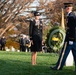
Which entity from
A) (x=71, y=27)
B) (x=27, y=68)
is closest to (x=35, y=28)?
(x=27, y=68)

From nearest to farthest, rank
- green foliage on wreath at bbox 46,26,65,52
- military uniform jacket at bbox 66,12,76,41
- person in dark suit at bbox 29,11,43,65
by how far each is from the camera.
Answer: military uniform jacket at bbox 66,12,76,41 < person in dark suit at bbox 29,11,43,65 < green foliage on wreath at bbox 46,26,65,52

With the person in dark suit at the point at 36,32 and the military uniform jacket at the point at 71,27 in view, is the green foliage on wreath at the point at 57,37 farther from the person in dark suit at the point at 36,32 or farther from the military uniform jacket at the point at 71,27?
the military uniform jacket at the point at 71,27

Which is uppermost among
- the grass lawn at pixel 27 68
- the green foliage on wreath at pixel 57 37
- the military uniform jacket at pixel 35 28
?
the military uniform jacket at pixel 35 28

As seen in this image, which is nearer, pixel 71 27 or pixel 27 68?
pixel 71 27

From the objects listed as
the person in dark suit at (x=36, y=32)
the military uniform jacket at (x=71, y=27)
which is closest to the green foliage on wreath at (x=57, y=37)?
the person in dark suit at (x=36, y=32)

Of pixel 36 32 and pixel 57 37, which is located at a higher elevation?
pixel 36 32

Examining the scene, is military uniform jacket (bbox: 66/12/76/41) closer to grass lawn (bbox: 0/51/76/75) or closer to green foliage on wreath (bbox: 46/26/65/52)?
grass lawn (bbox: 0/51/76/75)

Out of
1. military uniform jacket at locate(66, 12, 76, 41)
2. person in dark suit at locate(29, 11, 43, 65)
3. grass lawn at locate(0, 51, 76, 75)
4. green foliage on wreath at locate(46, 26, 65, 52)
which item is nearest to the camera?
grass lawn at locate(0, 51, 76, 75)

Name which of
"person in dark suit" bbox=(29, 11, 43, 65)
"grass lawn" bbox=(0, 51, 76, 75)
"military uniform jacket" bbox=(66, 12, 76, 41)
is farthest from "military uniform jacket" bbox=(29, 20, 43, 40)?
"military uniform jacket" bbox=(66, 12, 76, 41)

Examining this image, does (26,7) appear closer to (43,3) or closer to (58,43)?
(43,3)

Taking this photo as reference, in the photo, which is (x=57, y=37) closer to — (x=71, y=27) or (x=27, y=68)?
(x=27, y=68)

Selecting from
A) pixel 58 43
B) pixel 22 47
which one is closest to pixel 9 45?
pixel 22 47

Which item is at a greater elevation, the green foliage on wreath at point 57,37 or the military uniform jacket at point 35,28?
the military uniform jacket at point 35,28

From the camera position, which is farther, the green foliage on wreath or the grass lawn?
the green foliage on wreath
